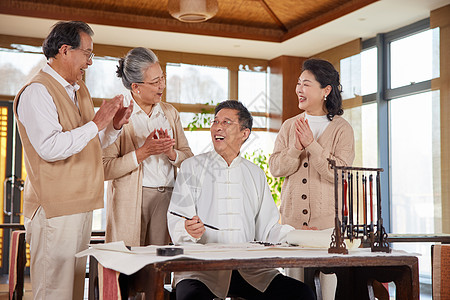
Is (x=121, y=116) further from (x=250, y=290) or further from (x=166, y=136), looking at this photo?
(x=250, y=290)

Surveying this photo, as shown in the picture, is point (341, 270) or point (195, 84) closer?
point (341, 270)

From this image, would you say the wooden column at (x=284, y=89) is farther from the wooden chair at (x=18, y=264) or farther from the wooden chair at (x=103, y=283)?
the wooden chair at (x=103, y=283)

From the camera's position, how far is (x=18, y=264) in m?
3.91

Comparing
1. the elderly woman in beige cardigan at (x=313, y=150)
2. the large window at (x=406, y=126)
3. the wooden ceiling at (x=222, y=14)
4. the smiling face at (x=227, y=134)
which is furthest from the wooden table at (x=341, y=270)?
the wooden ceiling at (x=222, y=14)

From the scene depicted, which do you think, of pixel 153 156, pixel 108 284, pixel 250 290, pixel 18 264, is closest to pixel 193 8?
pixel 153 156

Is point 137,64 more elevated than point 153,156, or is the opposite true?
point 137,64

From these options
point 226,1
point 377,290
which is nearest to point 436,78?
point 226,1

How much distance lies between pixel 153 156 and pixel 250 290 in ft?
2.92

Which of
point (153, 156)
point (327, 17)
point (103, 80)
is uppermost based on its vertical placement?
point (327, 17)

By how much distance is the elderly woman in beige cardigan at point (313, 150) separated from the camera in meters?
2.98

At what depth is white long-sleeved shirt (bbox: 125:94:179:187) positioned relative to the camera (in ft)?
9.73

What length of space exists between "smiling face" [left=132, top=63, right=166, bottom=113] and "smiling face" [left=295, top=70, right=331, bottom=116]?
2.43ft

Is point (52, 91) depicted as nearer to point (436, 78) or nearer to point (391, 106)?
point (436, 78)

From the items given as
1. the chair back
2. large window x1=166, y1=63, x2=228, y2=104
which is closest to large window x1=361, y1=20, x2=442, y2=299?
large window x1=166, y1=63, x2=228, y2=104
